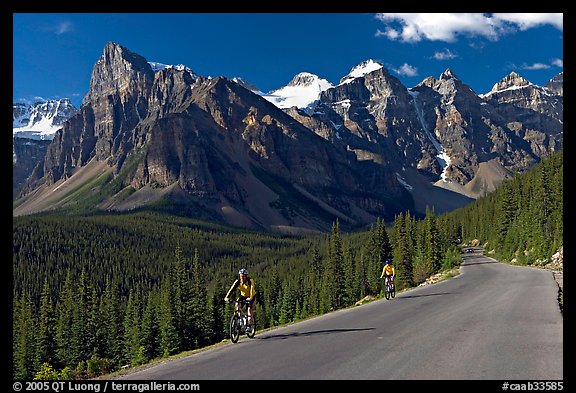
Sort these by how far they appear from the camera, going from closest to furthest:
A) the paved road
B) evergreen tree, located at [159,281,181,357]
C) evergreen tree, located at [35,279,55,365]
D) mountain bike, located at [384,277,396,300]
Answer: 1. the paved road
2. mountain bike, located at [384,277,396,300]
3. evergreen tree, located at [159,281,181,357]
4. evergreen tree, located at [35,279,55,365]

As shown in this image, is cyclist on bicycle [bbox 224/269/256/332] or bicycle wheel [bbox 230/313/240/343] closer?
bicycle wheel [bbox 230/313/240/343]

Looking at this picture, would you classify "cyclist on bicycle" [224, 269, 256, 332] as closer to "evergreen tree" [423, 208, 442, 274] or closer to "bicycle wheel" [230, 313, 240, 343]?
"bicycle wheel" [230, 313, 240, 343]

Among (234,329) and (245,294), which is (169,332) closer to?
(234,329)

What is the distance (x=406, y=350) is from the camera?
12.2m

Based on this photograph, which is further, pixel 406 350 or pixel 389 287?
pixel 389 287

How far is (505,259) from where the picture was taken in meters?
67.1

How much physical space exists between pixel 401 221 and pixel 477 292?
52.0 metres

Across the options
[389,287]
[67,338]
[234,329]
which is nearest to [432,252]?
[389,287]

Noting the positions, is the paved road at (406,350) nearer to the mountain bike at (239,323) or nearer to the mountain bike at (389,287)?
the mountain bike at (239,323)

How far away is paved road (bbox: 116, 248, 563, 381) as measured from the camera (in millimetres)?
10000

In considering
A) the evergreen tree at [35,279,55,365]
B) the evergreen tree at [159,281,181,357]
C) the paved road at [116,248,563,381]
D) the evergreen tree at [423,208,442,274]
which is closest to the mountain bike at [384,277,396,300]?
the paved road at [116,248,563,381]

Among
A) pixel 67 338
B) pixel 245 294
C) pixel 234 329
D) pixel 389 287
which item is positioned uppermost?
pixel 245 294
